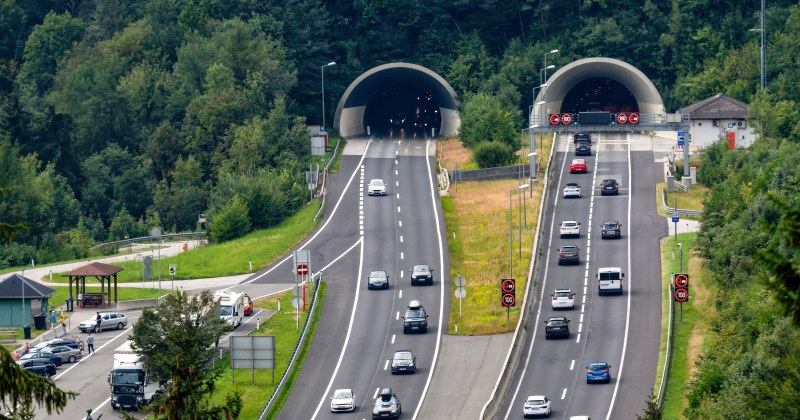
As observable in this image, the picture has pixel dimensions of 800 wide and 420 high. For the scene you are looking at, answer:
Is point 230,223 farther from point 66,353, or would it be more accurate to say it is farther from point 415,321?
point 66,353

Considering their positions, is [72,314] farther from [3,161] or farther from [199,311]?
[3,161]

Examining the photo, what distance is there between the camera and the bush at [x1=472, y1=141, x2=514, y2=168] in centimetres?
11656

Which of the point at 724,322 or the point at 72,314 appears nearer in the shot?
the point at 724,322

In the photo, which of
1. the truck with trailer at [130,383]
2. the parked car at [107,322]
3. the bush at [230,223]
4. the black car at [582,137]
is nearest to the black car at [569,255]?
the bush at [230,223]

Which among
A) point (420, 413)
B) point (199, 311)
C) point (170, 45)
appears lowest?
point (420, 413)

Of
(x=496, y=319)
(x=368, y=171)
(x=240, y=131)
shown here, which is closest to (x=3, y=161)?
(x=240, y=131)

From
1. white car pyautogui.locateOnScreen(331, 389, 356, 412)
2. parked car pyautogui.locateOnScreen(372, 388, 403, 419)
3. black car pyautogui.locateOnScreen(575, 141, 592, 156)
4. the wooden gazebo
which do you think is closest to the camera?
parked car pyautogui.locateOnScreen(372, 388, 403, 419)

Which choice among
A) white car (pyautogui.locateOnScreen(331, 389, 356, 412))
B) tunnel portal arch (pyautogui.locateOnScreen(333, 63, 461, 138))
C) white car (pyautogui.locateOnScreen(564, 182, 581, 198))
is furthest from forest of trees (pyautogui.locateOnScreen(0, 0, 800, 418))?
white car (pyautogui.locateOnScreen(331, 389, 356, 412))

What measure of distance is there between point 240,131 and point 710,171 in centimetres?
4049

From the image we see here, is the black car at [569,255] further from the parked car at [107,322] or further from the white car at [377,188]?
the parked car at [107,322]

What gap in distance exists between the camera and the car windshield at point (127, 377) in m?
63.2

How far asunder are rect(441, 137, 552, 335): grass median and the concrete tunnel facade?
904 inches

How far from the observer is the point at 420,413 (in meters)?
63.0

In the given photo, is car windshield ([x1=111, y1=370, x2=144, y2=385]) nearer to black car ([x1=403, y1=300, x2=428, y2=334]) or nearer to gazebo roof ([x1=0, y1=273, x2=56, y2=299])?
black car ([x1=403, y1=300, x2=428, y2=334])
